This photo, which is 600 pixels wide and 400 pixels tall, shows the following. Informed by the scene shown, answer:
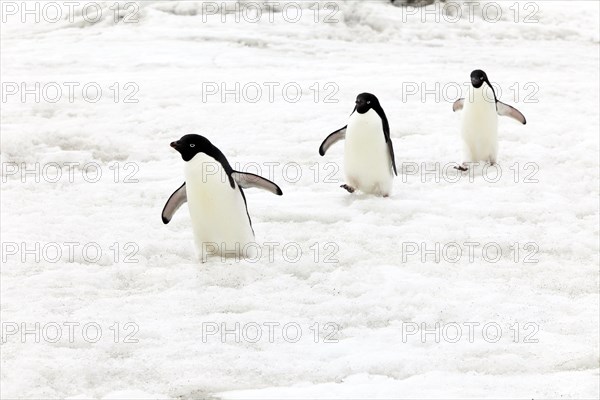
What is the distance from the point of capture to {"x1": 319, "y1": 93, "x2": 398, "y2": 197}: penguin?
6.01 meters

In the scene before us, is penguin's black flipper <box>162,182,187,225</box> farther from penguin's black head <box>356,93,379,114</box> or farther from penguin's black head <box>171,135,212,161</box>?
penguin's black head <box>356,93,379,114</box>

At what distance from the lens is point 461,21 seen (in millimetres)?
16484

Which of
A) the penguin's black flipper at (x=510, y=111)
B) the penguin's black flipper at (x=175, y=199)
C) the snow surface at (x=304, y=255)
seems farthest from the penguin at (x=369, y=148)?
the penguin's black flipper at (x=510, y=111)

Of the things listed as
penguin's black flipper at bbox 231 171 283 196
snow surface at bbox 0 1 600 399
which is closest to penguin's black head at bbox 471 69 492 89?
snow surface at bbox 0 1 600 399

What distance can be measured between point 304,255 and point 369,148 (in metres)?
1.34

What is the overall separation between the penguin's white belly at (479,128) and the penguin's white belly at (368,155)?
1.40 meters

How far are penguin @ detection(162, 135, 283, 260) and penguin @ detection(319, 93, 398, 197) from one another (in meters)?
1.46

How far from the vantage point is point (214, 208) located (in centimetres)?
479

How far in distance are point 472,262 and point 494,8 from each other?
44.2 ft

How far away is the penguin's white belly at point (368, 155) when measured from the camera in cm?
602

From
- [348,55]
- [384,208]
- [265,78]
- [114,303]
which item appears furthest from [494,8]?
[114,303]

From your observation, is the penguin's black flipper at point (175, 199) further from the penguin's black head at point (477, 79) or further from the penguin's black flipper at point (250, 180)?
the penguin's black head at point (477, 79)

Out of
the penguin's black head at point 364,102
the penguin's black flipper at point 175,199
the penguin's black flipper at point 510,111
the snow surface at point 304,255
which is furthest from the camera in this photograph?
the penguin's black flipper at point 510,111

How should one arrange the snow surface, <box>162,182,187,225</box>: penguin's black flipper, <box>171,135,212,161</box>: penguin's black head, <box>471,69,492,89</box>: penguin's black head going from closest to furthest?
the snow surface, <box>171,135,212,161</box>: penguin's black head, <box>162,182,187,225</box>: penguin's black flipper, <box>471,69,492,89</box>: penguin's black head
